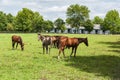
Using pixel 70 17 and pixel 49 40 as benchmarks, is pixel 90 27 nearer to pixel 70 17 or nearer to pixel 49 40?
pixel 70 17

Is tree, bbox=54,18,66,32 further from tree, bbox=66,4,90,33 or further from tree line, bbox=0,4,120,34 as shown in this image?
tree, bbox=66,4,90,33

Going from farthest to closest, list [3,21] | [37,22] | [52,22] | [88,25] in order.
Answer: [52,22] < [88,25] < [3,21] < [37,22]

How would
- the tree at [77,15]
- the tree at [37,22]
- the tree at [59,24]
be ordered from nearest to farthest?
the tree at [37,22]
the tree at [77,15]
the tree at [59,24]

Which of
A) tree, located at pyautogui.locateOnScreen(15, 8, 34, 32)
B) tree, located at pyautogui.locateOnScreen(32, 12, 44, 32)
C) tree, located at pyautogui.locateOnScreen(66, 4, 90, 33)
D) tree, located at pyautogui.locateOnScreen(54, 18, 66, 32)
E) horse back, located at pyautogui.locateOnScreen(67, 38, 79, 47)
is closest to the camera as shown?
horse back, located at pyautogui.locateOnScreen(67, 38, 79, 47)

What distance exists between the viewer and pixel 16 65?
21.0 m

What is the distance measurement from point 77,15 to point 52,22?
47.5 feet

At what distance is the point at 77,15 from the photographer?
557 ft

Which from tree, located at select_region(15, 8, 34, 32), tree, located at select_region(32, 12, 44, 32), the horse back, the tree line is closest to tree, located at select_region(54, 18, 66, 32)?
the tree line

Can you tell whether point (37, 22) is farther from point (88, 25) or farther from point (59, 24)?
point (59, 24)

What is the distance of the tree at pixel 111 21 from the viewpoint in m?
168

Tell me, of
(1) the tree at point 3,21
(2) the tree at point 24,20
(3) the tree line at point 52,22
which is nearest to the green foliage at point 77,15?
(3) the tree line at point 52,22

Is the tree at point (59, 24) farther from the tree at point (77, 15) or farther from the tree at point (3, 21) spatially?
the tree at point (3, 21)

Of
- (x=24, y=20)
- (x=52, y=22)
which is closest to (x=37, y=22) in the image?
(x=24, y=20)

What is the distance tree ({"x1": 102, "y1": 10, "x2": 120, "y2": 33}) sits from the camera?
16762cm
